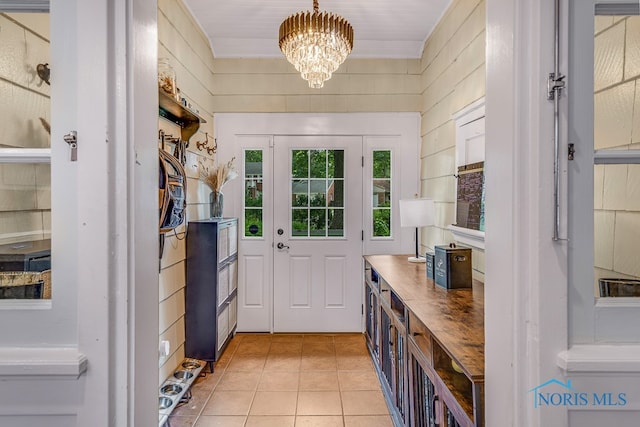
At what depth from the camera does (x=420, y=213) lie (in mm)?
2904

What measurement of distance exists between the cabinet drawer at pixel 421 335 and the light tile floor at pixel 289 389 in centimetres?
89

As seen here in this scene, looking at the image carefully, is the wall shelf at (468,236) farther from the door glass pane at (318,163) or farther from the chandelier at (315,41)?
the door glass pane at (318,163)

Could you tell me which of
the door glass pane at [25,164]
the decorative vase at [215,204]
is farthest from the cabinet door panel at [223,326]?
the door glass pane at [25,164]

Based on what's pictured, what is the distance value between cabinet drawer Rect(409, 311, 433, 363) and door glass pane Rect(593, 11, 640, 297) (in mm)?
782

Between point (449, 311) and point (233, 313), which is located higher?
point (449, 311)

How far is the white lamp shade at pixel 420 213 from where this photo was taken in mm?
2898

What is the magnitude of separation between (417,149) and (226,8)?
226 centimetres

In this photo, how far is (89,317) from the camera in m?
0.78

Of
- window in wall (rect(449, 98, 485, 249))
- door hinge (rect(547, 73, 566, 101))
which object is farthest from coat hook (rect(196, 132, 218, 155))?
door hinge (rect(547, 73, 566, 101))

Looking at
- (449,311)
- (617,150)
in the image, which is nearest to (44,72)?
(617,150)

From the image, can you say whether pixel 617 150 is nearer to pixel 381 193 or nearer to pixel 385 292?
pixel 385 292

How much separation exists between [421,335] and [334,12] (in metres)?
2.74

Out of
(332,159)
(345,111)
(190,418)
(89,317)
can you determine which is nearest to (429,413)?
(89,317)

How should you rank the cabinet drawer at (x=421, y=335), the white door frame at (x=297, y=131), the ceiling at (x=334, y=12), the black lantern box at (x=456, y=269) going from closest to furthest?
the cabinet drawer at (x=421, y=335) → the black lantern box at (x=456, y=269) → the ceiling at (x=334, y=12) → the white door frame at (x=297, y=131)
